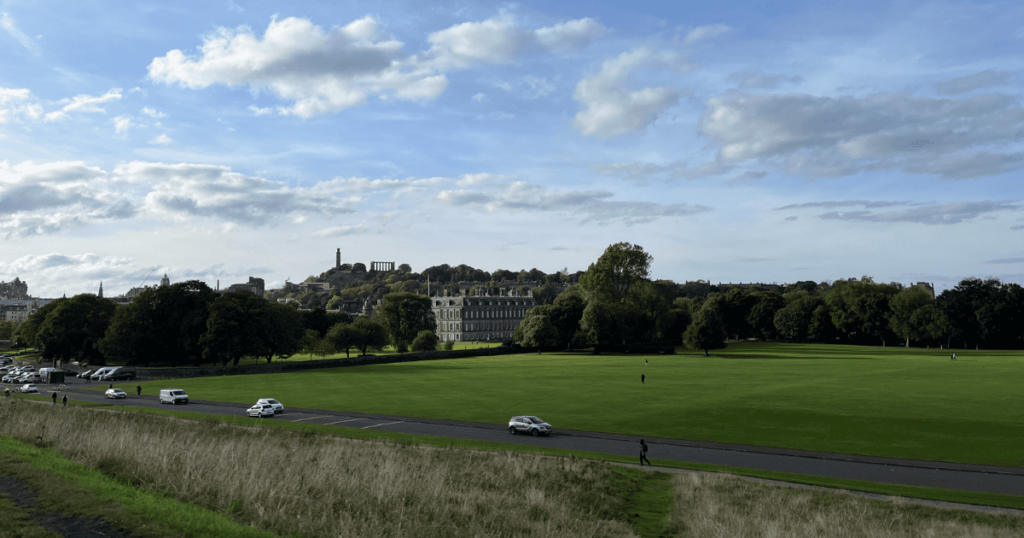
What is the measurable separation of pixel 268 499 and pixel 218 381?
69.4 metres

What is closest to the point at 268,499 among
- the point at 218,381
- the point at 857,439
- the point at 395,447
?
the point at 395,447

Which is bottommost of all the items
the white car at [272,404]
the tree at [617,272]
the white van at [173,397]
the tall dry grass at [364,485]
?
the white van at [173,397]

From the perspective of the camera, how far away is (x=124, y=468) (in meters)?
19.7

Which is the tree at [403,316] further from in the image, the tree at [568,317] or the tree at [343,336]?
the tree at [568,317]

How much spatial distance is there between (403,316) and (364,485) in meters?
128

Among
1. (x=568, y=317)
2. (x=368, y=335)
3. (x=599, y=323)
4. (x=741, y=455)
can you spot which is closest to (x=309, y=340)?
(x=368, y=335)

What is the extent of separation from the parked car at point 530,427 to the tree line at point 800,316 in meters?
75.5

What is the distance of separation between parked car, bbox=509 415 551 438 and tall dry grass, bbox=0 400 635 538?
9427 millimetres

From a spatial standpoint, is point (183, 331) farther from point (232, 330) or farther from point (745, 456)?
point (745, 456)

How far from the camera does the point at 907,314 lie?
429ft

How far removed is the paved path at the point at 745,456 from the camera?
28.7m

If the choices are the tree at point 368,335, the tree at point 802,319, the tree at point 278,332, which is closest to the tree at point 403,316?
the tree at point 368,335

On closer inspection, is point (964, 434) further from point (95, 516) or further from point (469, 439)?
point (95, 516)

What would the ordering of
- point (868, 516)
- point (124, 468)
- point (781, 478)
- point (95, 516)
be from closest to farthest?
point (95, 516), point (124, 468), point (868, 516), point (781, 478)
